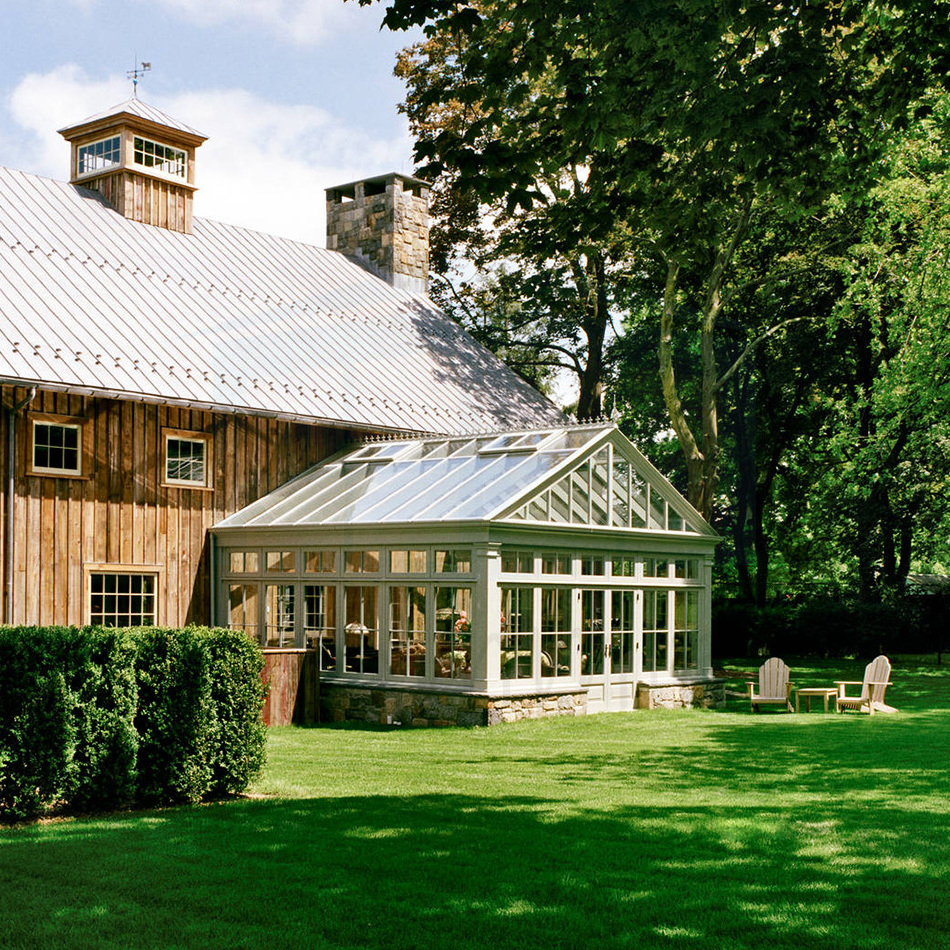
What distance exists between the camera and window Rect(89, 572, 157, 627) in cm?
1705

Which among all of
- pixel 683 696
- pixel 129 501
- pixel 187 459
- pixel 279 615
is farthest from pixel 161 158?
pixel 683 696

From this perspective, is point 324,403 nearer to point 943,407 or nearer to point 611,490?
point 611,490

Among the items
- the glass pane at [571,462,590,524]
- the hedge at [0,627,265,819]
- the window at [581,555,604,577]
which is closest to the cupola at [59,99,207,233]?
the glass pane at [571,462,590,524]

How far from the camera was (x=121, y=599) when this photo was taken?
17406 mm

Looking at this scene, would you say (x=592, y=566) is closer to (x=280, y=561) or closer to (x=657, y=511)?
(x=657, y=511)

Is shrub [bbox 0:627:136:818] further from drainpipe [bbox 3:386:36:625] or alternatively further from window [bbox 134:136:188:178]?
window [bbox 134:136:188:178]

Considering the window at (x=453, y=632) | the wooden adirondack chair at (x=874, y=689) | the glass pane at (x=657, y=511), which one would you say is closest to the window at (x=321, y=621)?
the window at (x=453, y=632)

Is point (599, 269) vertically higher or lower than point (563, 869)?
higher

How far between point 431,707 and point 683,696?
5150 mm

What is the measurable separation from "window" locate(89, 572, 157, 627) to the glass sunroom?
124 centimetres

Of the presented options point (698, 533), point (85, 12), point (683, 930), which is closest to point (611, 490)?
point (698, 533)

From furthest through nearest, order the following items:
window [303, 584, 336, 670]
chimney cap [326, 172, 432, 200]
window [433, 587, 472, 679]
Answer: chimney cap [326, 172, 432, 200], window [303, 584, 336, 670], window [433, 587, 472, 679]

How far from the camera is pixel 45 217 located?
2005 centimetres

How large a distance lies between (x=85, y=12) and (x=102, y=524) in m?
7.88
